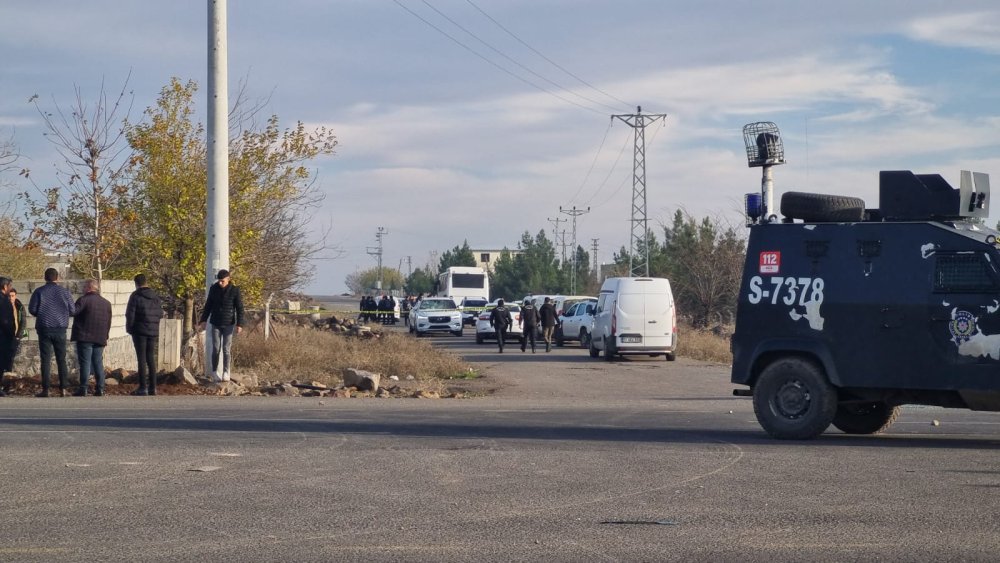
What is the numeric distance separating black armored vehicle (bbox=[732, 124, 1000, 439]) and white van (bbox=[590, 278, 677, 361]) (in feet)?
57.1

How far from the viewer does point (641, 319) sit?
3022 centimetres

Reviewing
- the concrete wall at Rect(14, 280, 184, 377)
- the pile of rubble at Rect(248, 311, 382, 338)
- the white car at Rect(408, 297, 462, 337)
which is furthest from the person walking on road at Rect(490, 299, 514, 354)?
the concrete wall at Rect(14, 280, 184, 377)

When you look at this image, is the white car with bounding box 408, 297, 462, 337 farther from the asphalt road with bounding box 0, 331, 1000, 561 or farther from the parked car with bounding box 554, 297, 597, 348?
the asphalt road with bounding box 0, 331, 1000, 561

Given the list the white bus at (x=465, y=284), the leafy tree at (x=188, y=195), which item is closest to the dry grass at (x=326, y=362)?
the leafy tree at (x=188, y=195)

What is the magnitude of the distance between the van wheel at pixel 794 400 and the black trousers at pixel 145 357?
394 inches

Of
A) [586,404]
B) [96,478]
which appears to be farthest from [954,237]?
[96,478]

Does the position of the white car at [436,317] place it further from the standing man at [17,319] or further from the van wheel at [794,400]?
the van wheel at [794,400]

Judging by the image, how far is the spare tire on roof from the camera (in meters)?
12.2

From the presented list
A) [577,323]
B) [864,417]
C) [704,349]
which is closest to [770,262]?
[864,417]

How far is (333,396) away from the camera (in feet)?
61.1

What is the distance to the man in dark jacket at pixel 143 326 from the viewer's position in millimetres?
17609

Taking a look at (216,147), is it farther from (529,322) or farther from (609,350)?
(529,322)

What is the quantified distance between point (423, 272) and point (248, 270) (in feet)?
482

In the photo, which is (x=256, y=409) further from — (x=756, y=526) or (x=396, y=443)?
(x=756, y=526)
